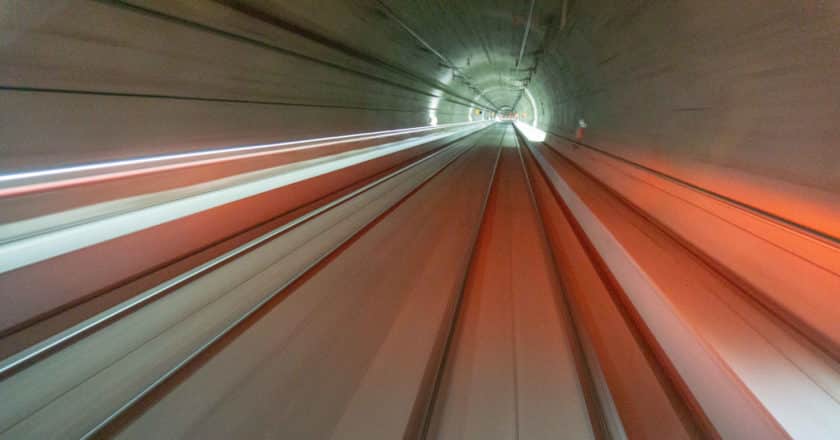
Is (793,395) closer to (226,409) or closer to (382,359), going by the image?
(382,359)

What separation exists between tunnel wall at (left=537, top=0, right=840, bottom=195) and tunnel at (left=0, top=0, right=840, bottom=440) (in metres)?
0.03

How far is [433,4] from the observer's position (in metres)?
9.55

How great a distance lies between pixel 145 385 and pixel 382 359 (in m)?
1.46

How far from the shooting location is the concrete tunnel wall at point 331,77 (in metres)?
3.02

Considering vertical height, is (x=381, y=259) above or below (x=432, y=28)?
below

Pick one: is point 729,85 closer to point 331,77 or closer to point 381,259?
point 381,259

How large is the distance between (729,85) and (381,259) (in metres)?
4.40

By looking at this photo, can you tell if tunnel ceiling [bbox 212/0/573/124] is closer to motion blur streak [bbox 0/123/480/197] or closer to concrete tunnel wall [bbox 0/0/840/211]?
concrete tunnel wall [bbox 0/0/840/211]

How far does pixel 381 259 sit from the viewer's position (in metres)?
4.32

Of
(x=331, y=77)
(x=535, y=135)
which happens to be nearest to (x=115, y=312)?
(x=331, y=77)

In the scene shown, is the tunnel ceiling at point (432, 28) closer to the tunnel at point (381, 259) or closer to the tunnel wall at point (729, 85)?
the tunnel at point (381, 259)

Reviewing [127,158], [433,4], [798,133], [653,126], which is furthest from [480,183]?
[127,158]

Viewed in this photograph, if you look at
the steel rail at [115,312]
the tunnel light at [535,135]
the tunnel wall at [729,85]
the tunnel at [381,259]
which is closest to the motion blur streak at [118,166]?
the tunnel at [381,259]

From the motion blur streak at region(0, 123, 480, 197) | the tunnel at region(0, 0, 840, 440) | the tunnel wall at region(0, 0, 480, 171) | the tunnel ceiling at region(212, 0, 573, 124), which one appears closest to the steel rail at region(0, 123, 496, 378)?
the tunnel at region(0, 0, 840, 440)
